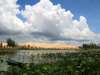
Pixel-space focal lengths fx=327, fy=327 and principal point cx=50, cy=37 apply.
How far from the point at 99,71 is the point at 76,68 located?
1.40 meters

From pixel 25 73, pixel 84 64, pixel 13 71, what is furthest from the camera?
pixel 84 64

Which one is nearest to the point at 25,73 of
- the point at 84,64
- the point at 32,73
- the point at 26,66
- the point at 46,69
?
the point at 32,73

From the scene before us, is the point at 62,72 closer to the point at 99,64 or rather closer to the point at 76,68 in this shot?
the point at 76,68

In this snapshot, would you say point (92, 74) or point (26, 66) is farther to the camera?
point (26, 66)

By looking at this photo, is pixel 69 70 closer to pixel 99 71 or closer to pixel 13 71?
pixel 99 71

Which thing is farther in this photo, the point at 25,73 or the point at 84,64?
the point at 84,64

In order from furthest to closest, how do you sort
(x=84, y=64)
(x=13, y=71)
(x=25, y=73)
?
(x=84, y=64) → (x=13, y=71) → (x=25, y=73)

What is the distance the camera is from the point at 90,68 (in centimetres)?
1605

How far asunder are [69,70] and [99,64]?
9.09ft

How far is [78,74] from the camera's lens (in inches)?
580

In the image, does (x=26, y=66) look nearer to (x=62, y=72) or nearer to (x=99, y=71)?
(x=62, y=72)

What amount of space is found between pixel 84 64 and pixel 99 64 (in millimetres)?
975

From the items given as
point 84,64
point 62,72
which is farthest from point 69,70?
point 84,64

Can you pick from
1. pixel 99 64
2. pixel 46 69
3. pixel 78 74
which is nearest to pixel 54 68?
pixel 46 69
